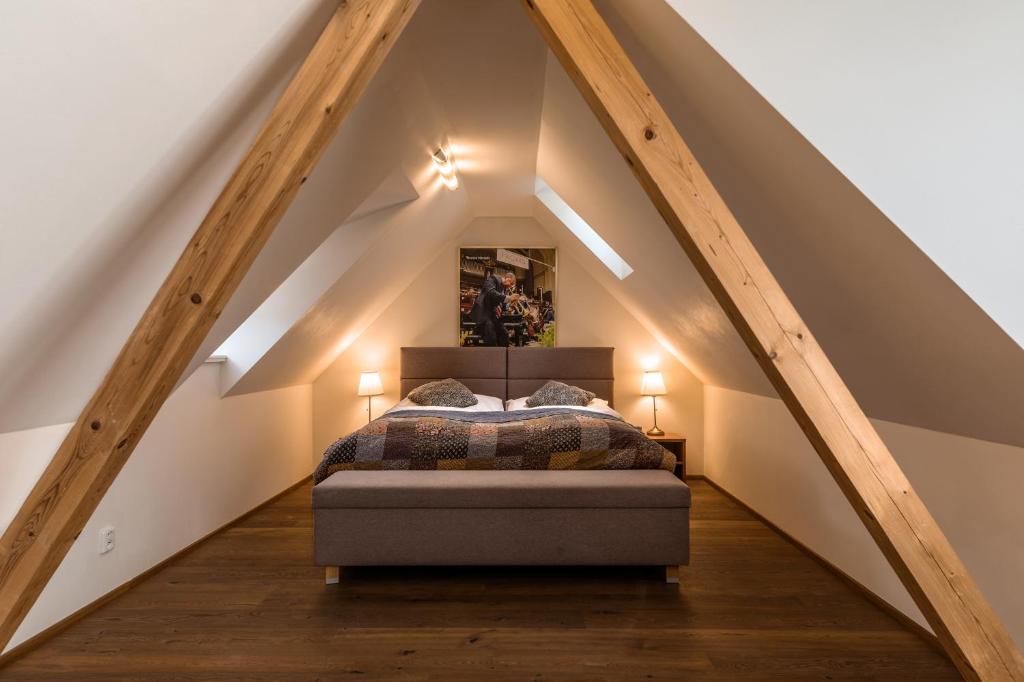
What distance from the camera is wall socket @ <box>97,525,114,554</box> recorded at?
269cm

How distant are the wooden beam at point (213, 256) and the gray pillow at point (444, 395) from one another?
10.0ft

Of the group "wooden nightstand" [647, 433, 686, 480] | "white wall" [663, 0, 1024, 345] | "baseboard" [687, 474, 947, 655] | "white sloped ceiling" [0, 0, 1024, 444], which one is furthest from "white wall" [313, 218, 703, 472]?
"white wall" [663, 0, 1024, 345]

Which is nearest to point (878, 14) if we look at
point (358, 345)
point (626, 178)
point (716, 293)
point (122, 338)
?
point (716, 293)

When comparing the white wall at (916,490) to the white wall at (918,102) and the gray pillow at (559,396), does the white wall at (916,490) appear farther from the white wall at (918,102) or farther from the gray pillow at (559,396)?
the gray pillow at (559,396)

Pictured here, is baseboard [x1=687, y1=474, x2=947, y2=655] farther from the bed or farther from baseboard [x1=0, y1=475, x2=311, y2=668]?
baseboard [x1=0, y1=475, x2=311, y2=668]

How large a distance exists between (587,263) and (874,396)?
10.1ft

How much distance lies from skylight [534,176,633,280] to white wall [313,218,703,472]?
69 centimetres

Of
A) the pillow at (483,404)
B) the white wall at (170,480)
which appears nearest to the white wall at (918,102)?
the white wall at (170,480)

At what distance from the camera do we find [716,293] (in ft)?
Answer: 5.77

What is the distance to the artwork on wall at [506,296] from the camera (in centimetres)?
562

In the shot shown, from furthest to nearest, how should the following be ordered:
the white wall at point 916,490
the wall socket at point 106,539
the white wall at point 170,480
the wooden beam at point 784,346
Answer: the wall socket at point 106,539 → the white wall at point 170,480 → the white wall at point 916,490 → the wooden beam at point 784,346

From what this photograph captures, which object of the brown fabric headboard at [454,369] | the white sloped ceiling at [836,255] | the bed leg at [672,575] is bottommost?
the bed leg at [672,575]

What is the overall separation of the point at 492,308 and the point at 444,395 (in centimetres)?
104

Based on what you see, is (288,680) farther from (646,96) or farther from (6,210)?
(646,96)
